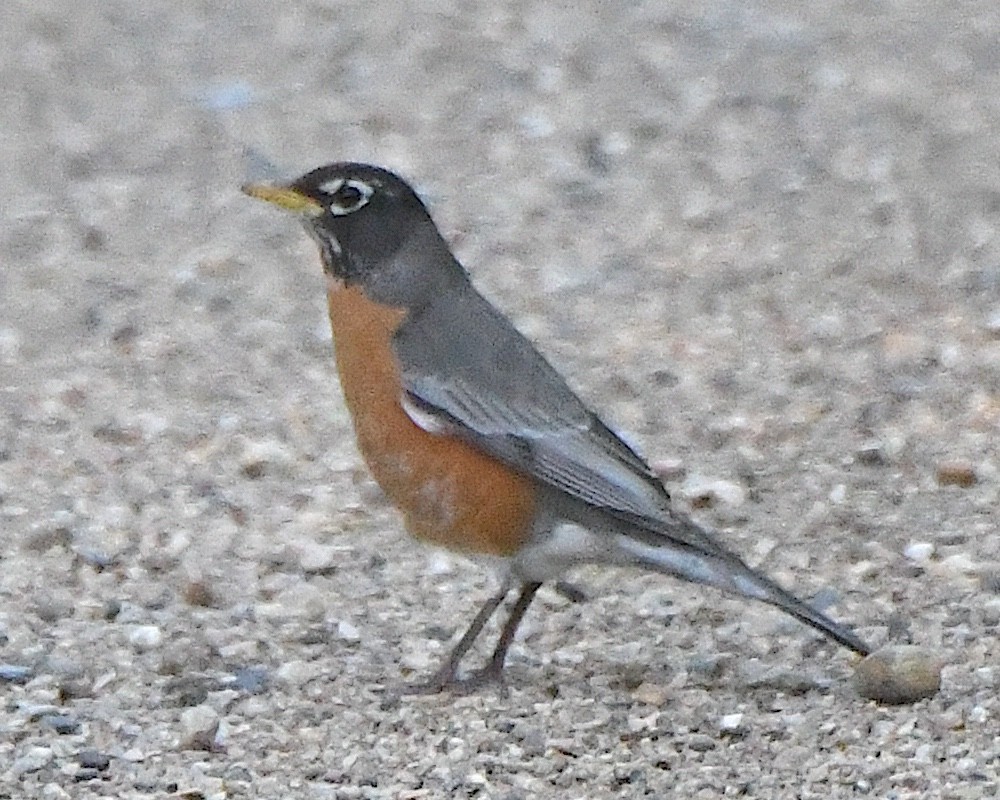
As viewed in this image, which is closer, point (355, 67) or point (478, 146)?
point (478, 146)

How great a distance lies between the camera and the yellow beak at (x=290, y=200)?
16.3 feet

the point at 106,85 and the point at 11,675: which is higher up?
the point at 106,85

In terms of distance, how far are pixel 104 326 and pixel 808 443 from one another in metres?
2.27

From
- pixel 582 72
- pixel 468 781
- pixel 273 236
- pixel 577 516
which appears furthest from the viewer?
pixel 582 72

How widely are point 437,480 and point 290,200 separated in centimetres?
72

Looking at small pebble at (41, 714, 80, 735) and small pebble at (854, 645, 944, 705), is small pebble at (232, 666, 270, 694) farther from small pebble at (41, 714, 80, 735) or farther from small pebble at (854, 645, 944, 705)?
small pebble at (854, 645, 944, 705)

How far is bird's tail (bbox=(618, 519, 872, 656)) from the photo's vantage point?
4.56 metres

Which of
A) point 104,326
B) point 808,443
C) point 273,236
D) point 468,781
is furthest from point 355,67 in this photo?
point 468,781

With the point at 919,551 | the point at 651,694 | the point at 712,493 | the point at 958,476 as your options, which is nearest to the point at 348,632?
the point at 651,694

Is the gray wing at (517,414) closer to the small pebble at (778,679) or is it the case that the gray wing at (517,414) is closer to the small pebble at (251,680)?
the small pebble at (778,679)

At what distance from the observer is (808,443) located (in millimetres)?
6246

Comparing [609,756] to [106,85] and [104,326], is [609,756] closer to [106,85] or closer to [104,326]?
[104,326]

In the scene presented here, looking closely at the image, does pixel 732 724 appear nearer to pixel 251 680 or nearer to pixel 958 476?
pixel 251 680

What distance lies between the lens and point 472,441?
4.77 meters
